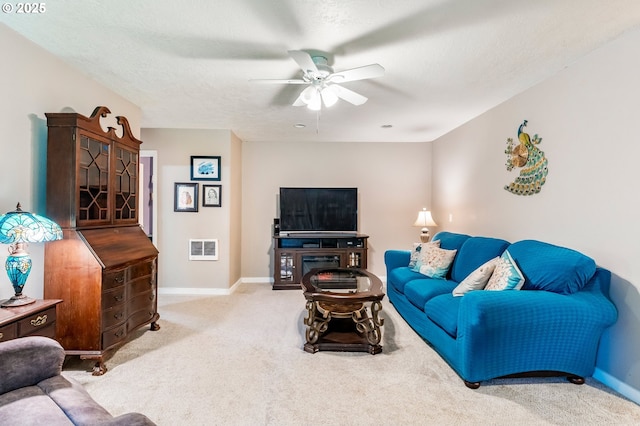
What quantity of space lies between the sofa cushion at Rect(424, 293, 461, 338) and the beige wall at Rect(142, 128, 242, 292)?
121 inches

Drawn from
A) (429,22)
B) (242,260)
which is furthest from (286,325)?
(429,22)

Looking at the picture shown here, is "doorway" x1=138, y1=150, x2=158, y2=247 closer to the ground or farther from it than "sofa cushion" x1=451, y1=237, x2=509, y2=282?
farther from it

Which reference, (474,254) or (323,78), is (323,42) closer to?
(323,78)

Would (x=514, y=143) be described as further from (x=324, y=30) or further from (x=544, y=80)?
(x=324, y=30)

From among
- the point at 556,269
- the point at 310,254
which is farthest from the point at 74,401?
the point at 310,254

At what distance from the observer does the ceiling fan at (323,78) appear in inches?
86.4

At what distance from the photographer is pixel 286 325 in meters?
3.52

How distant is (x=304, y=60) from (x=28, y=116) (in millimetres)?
2054

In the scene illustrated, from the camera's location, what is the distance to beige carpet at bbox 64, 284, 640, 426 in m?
1.97

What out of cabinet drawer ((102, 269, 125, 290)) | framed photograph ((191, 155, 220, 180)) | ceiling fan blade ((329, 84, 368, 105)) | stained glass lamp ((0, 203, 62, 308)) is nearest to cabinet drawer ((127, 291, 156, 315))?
cabinet drawer ((102, 269, 125, 290))

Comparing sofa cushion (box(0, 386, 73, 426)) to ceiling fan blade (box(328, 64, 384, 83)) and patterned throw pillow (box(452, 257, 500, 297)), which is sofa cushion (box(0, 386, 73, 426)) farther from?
patterned throw pillow (box(452, 257, 500, 297))

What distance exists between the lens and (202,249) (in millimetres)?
4797

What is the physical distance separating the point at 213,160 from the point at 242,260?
70.7 inches

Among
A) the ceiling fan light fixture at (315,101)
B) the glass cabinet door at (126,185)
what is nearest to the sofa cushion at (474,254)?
the ceiling fan light fixture at (315,101)
